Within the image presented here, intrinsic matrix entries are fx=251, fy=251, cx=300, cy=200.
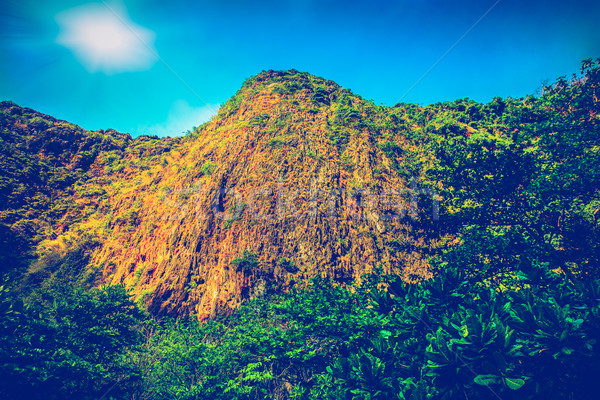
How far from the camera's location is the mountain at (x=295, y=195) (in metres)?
10.6

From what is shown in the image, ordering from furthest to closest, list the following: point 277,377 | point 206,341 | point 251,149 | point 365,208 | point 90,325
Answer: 1. point 251,149
2. point 365,208
3. point 206,341
4. point 90,325
5. point 277,377

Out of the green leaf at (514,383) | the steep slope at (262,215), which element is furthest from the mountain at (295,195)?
the green leaf at (514,383)

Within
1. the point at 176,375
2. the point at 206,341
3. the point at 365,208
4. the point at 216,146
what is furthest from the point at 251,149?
the point at 176,375

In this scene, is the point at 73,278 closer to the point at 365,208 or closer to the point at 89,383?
the point at 89,383

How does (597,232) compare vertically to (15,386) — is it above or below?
above

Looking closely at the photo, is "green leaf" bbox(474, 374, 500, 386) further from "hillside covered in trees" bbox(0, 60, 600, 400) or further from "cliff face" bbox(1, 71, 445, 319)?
"cliff face" bbox(1, 71, 445, 319)

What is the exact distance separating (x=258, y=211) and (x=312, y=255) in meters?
5.26

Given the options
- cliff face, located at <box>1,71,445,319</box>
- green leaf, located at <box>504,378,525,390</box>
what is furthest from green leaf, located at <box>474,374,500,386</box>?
cliff face, located at <box>1,71,445,319</box>

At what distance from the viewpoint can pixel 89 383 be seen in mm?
9672

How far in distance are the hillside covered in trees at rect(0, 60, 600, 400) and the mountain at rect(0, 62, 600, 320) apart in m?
0.12

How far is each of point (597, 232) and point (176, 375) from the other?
681 inches

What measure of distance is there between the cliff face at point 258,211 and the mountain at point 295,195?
114 mm

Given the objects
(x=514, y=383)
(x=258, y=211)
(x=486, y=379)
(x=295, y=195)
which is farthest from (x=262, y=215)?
(x=514, y=383)

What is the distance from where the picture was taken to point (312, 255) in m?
16.8
